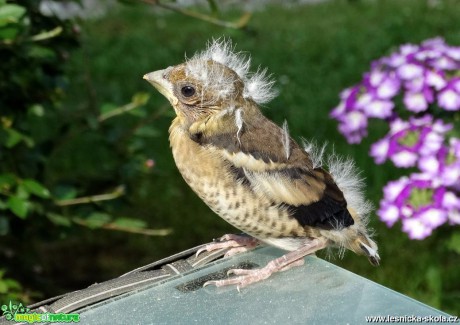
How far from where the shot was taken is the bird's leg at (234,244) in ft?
8.41

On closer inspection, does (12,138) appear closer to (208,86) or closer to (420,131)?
(208,86)

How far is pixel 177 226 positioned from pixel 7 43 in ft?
7.37

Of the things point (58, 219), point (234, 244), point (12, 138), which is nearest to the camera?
point (234, 244)

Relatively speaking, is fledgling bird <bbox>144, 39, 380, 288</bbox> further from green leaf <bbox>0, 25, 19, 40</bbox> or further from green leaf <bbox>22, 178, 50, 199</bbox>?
green leaf <bbox>22, 178, 50, 199</bbox>

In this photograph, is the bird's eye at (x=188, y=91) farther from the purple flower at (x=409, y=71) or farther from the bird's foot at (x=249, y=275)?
the purple flower at (x=409, y=71)

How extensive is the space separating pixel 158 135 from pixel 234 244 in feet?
8.20

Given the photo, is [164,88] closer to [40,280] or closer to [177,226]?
[40,280]

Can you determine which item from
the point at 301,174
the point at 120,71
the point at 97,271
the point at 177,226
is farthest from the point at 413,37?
the point at 301,174

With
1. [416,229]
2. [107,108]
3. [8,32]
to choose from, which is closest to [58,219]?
[107,108]

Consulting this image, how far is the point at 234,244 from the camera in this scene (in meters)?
2.62

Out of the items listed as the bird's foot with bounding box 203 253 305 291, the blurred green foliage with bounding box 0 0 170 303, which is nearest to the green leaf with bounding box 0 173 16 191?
the blurred green foliage with bounding box 0 0 170 303

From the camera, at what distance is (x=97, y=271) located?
4684 mm

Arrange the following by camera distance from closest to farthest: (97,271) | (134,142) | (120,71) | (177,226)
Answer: (134,142)
(97,271)
(177,226)
(120,71)

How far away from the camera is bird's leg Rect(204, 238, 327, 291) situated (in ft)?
7.58
